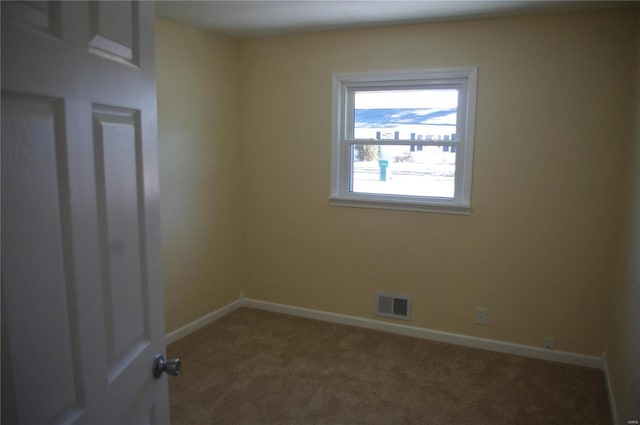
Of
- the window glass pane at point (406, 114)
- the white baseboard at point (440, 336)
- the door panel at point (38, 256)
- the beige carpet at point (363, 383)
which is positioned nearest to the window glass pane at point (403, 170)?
the window glass pane at point (406, 114)

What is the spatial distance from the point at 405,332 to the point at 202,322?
1704mm

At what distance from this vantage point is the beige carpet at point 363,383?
2.65 metres

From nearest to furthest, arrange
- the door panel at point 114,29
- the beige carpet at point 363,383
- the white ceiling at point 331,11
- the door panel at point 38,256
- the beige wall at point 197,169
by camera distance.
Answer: the door panel at point 38,256, the door panel at point 114,29, the beige carpet at point 363,383, the white ceiling at point 331,11, the beige wall at point 197,169

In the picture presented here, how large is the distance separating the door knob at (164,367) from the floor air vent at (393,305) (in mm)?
2709

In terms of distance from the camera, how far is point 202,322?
3.88 meters

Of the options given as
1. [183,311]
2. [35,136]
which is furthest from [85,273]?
[183,311]

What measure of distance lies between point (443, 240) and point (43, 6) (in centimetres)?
317

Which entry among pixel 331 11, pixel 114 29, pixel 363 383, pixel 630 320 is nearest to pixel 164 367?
pixel 114 29

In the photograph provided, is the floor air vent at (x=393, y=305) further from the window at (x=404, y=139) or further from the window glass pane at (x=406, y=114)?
the window glass pane at (x=406, y=114)

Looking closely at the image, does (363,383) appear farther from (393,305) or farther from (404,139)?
(404,139)

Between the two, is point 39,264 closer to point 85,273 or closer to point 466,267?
point 85,273

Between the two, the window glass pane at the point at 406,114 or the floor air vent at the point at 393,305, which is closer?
the window glass pane at the point at 406,114

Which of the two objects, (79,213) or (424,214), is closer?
(79,213)

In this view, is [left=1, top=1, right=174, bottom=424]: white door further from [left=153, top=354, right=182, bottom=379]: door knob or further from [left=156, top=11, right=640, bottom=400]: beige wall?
[left=156, top=11, right=640, bottom=400]: beige wall
